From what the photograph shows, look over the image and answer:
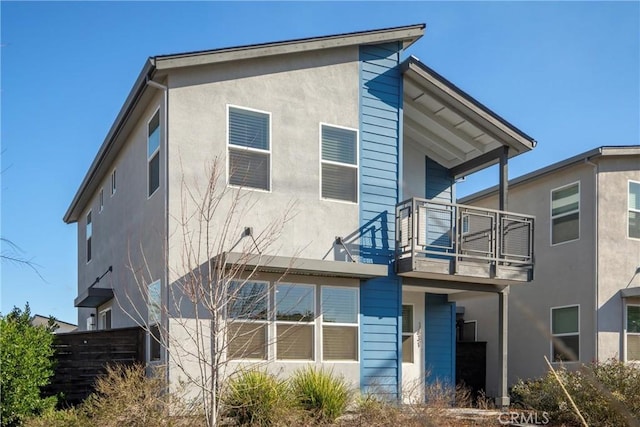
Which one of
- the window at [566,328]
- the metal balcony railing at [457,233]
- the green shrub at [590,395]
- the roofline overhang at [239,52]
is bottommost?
the green shrub at [590,395]

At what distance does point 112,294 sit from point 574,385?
371 inches

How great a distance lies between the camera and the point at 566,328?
15953 mm

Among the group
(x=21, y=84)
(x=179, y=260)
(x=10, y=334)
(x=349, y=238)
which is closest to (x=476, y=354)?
(x=349, y=238)

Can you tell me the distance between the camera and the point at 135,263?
12.2 metres

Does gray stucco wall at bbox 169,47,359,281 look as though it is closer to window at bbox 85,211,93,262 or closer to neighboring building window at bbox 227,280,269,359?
neighboring building window at bbox 227,280,269,359

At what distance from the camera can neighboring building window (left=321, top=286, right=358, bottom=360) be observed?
11.4 metres

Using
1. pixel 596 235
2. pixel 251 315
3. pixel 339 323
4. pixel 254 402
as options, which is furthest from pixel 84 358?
pixel 596 235

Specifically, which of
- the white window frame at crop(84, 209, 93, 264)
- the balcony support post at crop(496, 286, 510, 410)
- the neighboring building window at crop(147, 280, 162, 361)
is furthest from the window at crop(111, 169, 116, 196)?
the balcony support post at crop(496, 286, 510, 410)

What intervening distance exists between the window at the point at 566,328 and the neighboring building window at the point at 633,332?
117 cm

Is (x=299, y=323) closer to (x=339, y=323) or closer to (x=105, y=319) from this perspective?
(x=339, y=323)

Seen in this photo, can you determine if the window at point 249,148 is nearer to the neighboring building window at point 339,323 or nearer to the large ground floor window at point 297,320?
the large ground floor window at point 297,320

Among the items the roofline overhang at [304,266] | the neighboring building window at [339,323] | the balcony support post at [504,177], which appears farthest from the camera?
the balcony support post at [504,177]

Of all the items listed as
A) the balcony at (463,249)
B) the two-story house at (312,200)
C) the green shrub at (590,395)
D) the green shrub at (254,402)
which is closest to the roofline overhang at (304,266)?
the two-story house at (312,200)

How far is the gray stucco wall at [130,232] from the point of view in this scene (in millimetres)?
10938
